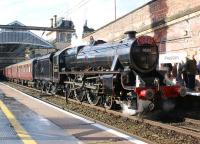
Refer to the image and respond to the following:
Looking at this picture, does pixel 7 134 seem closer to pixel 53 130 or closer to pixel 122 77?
pixel 53 130

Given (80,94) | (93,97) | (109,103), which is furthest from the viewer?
(80,94)

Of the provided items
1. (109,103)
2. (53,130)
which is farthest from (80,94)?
(53,130)

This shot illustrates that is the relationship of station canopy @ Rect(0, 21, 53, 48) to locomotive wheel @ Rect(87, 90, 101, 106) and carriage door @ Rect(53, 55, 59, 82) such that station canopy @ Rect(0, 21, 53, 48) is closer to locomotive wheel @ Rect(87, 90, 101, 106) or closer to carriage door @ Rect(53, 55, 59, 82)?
carriage door @ Rect(53, 55, 59, 82)

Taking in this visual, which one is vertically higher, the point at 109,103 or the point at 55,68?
the point at 55,68

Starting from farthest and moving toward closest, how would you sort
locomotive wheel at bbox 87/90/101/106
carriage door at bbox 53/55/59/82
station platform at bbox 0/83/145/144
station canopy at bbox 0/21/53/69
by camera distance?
station canopy at bbox 0/21/53/69, carriage door at bbox 53/55/59/82, locomotive wheel at bbox 87/90/101/106, station platform at bbox 0/83/145/144

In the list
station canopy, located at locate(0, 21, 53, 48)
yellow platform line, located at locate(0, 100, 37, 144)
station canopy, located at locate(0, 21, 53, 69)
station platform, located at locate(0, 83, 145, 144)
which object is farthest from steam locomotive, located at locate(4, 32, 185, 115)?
station canopy, located at locate(0, 21, 53, 48)

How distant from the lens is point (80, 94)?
1994 centimetres

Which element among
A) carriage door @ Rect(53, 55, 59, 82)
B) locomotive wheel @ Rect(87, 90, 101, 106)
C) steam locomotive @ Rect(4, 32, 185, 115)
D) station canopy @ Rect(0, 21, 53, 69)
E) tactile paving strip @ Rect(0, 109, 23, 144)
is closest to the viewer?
tactile paving strip @ Rect(0, 109, 23, 144)

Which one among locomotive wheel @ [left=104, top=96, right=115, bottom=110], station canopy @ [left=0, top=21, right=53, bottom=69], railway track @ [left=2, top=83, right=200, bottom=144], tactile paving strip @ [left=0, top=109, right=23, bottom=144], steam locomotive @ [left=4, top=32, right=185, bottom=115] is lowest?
railway track @ [left=2, top=83, right=200, bottom=144]

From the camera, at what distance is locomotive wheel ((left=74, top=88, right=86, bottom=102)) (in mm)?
19109

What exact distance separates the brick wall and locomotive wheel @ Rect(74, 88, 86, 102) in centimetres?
467

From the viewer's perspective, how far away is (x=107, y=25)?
31438 mm

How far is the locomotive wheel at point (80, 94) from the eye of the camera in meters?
19.1

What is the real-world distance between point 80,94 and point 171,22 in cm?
551
